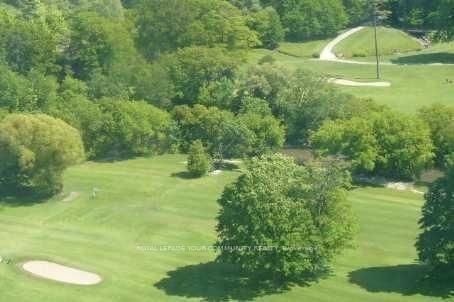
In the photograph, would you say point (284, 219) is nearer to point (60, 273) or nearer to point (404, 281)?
point (404, 281)

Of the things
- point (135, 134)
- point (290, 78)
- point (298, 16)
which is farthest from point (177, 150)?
point (298, 16)

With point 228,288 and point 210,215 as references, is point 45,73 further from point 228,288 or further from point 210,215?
point 228,288

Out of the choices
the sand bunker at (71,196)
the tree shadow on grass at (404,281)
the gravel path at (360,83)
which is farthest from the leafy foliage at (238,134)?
the tree shadow on grass at (404,281)

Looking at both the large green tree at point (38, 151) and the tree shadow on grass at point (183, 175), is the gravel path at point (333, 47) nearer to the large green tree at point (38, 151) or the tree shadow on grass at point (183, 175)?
the tree shadow on grass at point (183, 175)

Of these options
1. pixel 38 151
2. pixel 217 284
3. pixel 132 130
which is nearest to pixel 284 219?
pixel 217 284

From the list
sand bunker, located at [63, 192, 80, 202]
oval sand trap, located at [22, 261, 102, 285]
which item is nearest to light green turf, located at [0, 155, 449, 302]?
sand bunker, located at [63, 192, 80, 202]
